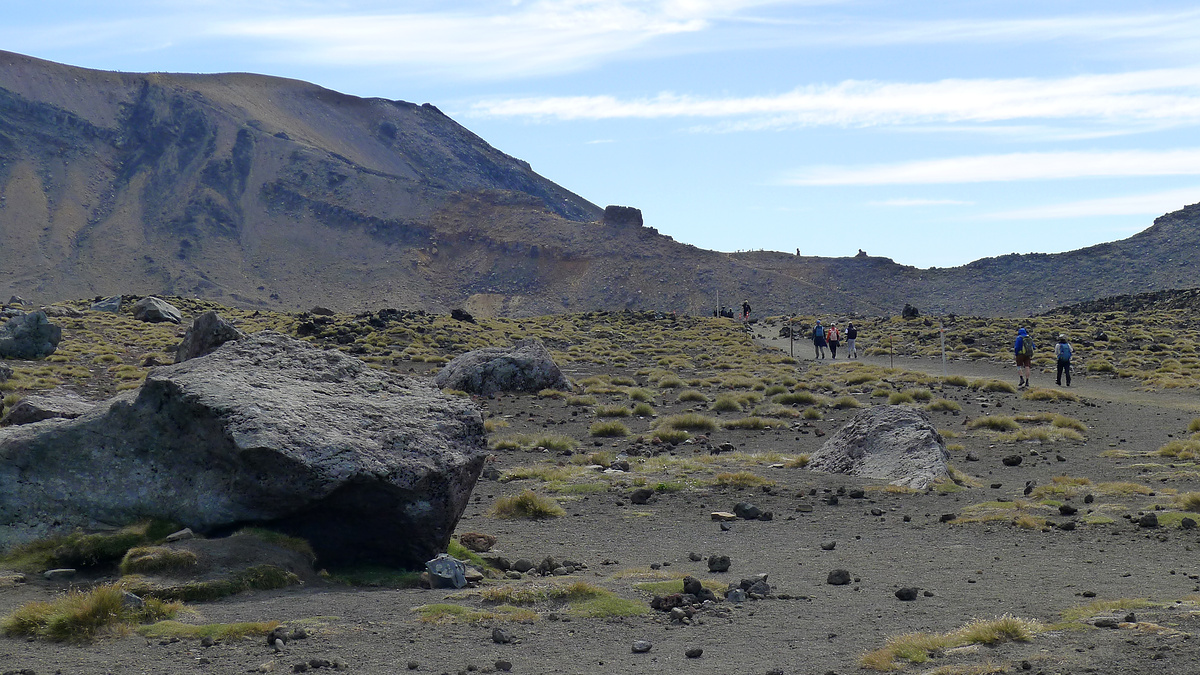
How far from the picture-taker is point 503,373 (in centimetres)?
2897

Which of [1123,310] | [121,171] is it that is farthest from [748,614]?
[121,171]

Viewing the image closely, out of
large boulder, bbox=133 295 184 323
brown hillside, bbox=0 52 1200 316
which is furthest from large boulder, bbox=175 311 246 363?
brown hillside, bbox=0 52 1200 316

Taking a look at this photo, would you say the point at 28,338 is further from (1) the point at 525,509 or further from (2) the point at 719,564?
(2) the point at 719,564

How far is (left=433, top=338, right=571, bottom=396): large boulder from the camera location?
94.2 feet

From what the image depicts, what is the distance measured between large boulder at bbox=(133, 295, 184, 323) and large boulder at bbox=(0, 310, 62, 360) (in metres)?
18.8

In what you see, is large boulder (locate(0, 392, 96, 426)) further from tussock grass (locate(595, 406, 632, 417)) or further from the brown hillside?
the brown hillside

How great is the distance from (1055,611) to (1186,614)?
0.91 m

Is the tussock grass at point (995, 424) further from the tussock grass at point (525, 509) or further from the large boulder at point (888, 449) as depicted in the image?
the tussock grass at point (525, 509)

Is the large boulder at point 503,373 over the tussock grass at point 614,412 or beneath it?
over

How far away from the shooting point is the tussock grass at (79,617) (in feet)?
24.5

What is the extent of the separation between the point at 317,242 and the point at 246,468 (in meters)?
124

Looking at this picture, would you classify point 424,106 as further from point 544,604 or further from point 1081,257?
point 544,604

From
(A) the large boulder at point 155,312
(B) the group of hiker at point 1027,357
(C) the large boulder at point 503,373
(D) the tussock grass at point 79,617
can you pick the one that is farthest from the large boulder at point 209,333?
(A) the large boulder at point 155,312

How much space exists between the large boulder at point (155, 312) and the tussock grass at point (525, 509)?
149ft
